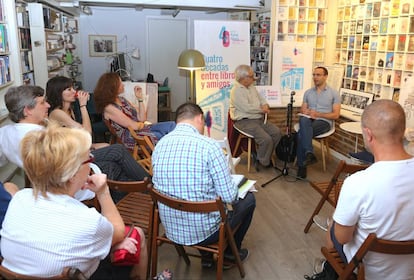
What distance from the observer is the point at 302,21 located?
5.05 metres

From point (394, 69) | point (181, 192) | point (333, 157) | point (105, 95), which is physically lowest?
point (333, 157)

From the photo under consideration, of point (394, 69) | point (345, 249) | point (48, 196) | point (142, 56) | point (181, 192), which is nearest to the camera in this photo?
point (48, 196)

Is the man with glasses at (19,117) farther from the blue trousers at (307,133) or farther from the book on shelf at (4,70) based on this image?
the blue trousers at (307,133)

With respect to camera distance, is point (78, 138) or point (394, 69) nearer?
point (78, 138)

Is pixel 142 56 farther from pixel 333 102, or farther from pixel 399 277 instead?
pixel 399 277

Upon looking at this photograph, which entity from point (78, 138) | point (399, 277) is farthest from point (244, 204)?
point (78, 138)

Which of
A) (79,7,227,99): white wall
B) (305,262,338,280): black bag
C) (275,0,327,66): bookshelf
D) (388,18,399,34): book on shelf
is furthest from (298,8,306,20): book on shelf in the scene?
(305,262,338,280): black bag

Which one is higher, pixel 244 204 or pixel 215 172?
pixel 215 172

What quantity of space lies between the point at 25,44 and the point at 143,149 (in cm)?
190

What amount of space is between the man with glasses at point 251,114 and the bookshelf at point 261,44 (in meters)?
1.03

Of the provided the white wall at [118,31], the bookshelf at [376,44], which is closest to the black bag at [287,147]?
the bookshelf at [376,44]

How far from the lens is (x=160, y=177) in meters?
1.94

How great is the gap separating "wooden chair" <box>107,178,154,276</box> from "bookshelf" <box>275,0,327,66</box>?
137 inches

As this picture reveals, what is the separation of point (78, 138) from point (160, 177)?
0.68m
